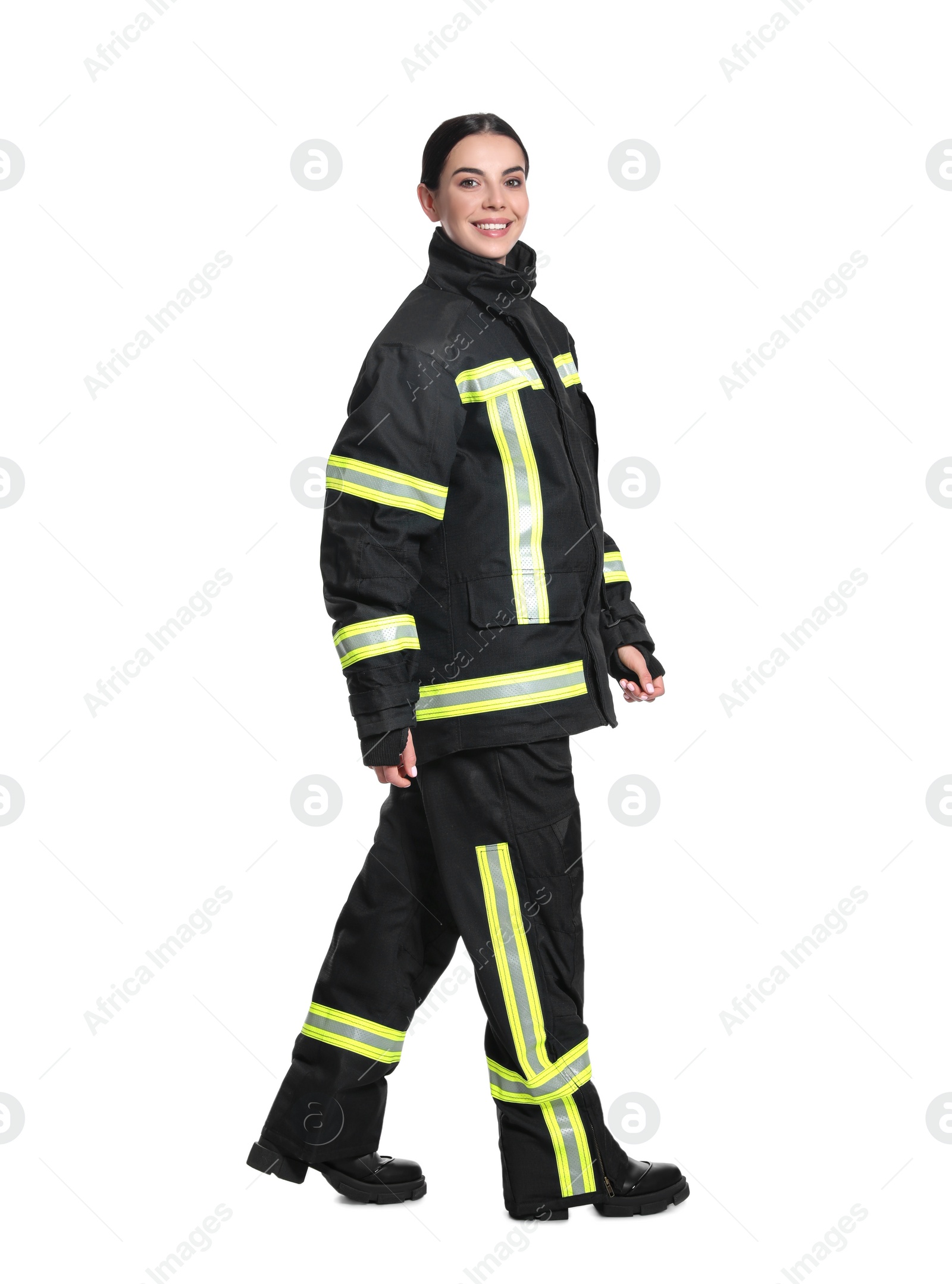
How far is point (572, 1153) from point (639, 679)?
114cm

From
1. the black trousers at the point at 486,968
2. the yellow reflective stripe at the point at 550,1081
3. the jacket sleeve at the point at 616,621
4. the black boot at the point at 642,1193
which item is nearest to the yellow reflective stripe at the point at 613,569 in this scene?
the jacket sleeve at the point at 616,621

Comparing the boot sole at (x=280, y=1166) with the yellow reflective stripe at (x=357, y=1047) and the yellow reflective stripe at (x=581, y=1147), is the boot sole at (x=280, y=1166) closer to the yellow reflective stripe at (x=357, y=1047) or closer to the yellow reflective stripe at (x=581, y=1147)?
the yellow reflective stripe at (x=357, y=1047)

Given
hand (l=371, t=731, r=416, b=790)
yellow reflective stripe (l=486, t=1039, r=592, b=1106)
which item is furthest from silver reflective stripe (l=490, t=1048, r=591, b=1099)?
hand (l=371, t=731, r=416, b=790)

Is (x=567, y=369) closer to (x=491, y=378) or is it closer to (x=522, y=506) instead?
(x=491, y=378)

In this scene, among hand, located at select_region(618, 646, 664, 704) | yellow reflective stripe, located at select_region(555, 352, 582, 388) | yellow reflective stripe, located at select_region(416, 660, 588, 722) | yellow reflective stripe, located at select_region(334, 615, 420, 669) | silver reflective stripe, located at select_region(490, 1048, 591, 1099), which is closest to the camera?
yellow reflective stripe, located at select_region(334, 615, 420, 669)

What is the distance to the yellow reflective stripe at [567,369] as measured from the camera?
433 cm

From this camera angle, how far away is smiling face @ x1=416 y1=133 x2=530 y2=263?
166 inches

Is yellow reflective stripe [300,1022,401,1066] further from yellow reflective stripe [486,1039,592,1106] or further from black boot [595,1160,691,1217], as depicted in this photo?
black boot [595,1160,691,1217]

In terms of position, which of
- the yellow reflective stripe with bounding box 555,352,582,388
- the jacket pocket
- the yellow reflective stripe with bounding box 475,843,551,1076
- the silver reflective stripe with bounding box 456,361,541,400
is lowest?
the yellow reflective stripe with bounding box 475,843,551,1076

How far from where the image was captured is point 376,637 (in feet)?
13.0

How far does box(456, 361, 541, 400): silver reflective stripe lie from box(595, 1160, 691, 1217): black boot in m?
1.86

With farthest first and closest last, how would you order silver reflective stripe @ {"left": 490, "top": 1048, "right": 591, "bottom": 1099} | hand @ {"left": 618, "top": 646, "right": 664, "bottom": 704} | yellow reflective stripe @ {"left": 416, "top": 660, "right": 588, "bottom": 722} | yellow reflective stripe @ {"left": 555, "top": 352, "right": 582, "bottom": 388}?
hand @ {"left": 618, "top": 646, "right": 664, "bottom": 704}
yellow reflective stripe @ {"left": 555, "top": 352, "right": 582, "bottom": 388}
silver reflective stripe @ {"left": 490, "top": 1048, "right": 591, "bottom": 1099}
yellow reflective stripe @ {"left": 416, "top": 660, "right": 588, "bottom": 722}

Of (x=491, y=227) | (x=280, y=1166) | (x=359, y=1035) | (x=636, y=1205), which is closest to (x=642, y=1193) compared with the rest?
(x=636, y=1205)

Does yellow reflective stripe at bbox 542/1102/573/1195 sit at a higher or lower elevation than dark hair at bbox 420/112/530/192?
lower
